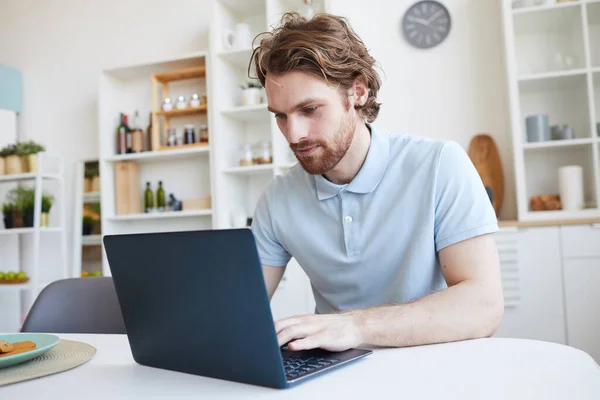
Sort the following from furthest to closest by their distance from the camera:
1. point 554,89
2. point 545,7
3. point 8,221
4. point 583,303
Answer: point 8,221 → point 554,89 → point 545,7 → point 583,303

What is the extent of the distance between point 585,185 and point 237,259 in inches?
111

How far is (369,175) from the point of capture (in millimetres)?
1354

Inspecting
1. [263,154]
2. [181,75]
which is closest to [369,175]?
[263,154]

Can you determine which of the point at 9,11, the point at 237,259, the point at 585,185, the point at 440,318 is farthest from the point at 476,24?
the point at 9,11

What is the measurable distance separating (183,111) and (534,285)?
2408 millimetres

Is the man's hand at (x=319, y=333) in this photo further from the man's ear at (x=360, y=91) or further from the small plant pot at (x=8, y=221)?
the small plant pot at (x=8, y=221)

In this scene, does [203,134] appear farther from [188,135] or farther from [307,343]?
[307,343]

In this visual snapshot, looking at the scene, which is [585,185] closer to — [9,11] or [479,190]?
[479,190]

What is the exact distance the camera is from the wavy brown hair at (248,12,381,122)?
4.26 ft

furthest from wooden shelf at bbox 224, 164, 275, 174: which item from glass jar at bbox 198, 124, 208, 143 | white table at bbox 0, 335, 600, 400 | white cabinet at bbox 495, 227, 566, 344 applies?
white table at bbox 0, 335, 600, 400

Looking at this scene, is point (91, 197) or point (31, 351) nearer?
point (31, 351)

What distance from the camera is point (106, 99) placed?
13.0 feet

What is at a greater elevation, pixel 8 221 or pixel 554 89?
pixel 554 89

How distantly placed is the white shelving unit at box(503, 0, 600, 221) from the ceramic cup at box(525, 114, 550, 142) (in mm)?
46
